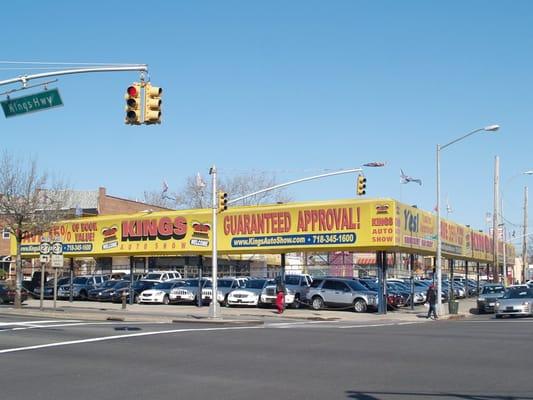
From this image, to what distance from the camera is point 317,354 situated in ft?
53.2

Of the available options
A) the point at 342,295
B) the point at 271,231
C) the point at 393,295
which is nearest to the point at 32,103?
the point at 271,231

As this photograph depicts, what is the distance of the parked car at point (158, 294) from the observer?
Answer: 138 feet

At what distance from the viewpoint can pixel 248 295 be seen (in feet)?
125

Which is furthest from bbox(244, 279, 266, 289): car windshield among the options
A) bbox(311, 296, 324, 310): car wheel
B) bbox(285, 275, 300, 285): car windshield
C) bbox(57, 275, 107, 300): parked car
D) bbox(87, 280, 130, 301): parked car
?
bbox(57, 275, 107, 300): parked car

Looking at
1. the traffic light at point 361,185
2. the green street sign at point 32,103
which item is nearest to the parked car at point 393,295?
the traffic light at point 361,185

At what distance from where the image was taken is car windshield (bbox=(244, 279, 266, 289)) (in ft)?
128

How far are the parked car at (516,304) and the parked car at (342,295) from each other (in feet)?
18.8

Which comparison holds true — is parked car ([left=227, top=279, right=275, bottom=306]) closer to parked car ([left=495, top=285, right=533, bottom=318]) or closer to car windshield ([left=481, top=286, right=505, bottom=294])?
parked car ([left=495, top=285, right=533, bottom=318])

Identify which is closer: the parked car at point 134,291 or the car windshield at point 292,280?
the car windshield at point 292,280

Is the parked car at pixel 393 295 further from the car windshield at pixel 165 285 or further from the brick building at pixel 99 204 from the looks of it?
the brick building at pixel 99 204

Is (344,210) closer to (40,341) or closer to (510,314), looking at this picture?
(510,314)

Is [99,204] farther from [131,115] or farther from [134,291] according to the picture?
[131,115]

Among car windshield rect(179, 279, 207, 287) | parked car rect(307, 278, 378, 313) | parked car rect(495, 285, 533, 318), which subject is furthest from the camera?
car windshield rect(179, 279, 207, 287)

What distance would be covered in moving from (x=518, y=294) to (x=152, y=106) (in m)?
23.7
